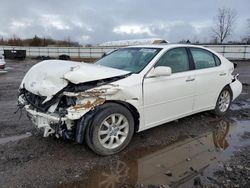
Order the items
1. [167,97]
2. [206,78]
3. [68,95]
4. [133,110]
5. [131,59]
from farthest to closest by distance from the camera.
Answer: [206,78] < [131,59] < [167,97] < [133,110] < [68,95]

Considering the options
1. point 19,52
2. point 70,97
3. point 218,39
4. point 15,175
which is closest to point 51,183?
point 15,175

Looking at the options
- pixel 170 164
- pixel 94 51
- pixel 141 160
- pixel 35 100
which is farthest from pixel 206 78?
pixel 94 51

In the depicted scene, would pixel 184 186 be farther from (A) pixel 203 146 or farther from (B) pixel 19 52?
(B) pixel 19 52

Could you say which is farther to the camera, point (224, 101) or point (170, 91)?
point (224, 101)

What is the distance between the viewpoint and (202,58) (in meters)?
5.70

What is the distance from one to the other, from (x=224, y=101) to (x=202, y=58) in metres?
1.31

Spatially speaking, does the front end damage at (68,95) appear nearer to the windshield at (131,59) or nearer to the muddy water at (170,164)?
the windshield at (131,59)

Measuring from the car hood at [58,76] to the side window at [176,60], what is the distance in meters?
0.89

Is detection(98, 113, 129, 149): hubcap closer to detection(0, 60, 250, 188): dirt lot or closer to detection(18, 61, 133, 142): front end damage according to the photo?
detection(0, 60, 250, 188): dirt lot

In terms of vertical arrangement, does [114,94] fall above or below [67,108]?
above

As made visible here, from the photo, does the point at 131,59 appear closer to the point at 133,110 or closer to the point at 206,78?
the point at 133,110

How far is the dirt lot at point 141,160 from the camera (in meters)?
3.38

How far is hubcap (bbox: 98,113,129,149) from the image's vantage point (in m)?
4.01

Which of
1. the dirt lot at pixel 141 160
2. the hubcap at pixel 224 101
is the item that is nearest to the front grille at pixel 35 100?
the dirt lot at pixel 141 160
